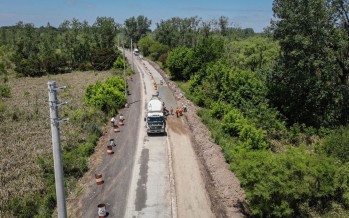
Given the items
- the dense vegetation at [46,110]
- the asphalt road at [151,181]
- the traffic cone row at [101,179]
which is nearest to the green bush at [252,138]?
the asphalt road at [151,181]

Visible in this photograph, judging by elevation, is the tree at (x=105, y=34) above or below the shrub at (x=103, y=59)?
above

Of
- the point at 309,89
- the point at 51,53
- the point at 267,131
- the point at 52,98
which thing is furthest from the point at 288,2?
the point at 51,53

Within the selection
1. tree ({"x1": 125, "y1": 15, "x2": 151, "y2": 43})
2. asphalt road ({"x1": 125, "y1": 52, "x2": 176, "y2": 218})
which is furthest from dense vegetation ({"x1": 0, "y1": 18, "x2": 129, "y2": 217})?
tree ({"x1": 125, "y1": 15, "x2": 151, "y2": 43})

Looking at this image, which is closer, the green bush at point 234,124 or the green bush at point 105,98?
the green bush at point 234,124

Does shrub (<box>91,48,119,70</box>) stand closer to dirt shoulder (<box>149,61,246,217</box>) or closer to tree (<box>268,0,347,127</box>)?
dirt shoulder (<box>149,61,246,217</box>)

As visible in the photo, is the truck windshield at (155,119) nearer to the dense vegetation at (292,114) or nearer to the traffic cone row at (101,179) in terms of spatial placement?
the traffic cone row at (101,179)

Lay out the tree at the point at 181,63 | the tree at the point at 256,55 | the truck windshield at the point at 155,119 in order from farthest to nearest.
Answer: the tree at the point at 256,55 < the tree at the point at 181,63 < the truck windshield at the point at 155,119
